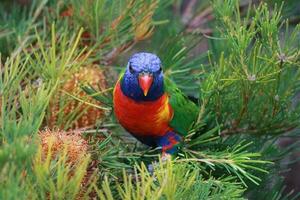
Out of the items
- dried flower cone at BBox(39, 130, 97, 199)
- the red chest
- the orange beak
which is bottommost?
the red chest

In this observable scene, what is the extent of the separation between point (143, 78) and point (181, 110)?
→ 125 mm

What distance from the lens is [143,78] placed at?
156 cm

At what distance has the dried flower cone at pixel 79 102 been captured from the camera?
1.44 metres

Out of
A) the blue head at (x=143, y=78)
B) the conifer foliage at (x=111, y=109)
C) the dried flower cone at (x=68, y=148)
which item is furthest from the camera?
the blue head at (x=143, y=78)

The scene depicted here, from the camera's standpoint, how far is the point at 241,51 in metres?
1.33

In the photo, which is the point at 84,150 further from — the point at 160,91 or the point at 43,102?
the point at 160,91

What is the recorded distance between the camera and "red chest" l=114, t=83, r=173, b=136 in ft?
5.21

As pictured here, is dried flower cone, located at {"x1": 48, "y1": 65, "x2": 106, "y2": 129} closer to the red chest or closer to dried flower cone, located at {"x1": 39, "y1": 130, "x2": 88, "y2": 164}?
the red chest

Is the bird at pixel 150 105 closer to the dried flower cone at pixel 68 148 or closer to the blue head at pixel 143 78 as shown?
the blue head at pixel 143 78

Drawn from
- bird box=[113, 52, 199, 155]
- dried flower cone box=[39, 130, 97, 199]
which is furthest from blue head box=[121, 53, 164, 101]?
dried flower cone box=[39, 130, 97, 199]

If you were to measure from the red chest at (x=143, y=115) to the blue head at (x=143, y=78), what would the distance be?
2 cm

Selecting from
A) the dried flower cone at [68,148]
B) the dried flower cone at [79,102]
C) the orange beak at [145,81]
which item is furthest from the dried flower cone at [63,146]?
the orange beak at [145,81]

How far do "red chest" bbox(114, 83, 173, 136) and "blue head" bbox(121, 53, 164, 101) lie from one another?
0.05 feet

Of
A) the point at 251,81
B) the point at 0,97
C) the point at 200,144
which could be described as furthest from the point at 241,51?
the point at 0,97
